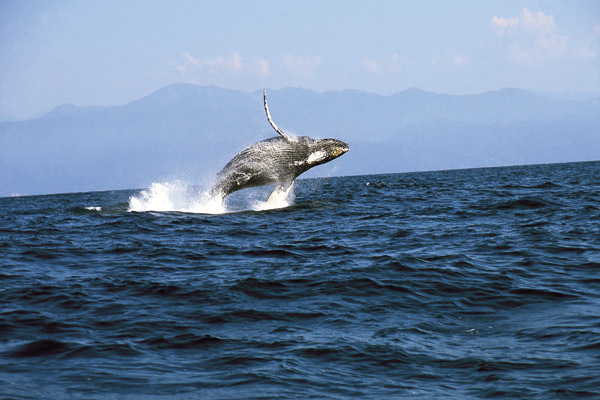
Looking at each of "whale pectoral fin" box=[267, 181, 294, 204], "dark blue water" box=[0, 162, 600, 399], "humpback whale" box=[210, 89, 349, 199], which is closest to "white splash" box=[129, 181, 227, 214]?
"whale pectoral fin" box=[267, 181, 294, 204]

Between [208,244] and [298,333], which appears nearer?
[298,333]

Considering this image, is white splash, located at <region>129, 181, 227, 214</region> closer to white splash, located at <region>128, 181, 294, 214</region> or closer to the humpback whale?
white splash, located at <region>128, 181, 294, 214</region>

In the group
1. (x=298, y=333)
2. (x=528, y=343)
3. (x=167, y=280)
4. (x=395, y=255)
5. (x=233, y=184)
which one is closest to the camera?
(x=528, y=343)

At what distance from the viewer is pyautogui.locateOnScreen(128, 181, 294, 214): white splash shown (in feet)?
71.1

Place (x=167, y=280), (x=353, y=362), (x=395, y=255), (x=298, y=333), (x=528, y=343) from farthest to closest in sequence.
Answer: (x=395, y=255) < (x=167, y=280) < (x=298, y=333) < (x=528, y=343) < (x=353, y=362)

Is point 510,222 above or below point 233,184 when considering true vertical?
below

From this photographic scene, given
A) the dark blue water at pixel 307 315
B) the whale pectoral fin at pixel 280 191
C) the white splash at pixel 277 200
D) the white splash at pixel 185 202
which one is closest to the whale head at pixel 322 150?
the whale pectoral fin at pixel 280 191

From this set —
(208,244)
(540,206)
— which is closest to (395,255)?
(208,244)

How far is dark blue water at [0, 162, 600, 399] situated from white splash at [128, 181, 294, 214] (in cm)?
532

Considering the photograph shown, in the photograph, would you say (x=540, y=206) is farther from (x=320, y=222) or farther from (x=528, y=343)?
(x=528, y=343)

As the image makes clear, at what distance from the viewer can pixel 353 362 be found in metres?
6.54

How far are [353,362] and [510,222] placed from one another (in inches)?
484

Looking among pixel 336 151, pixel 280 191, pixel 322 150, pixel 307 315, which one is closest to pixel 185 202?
pixel 280 191

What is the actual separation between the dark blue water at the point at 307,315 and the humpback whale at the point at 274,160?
11.6ft
